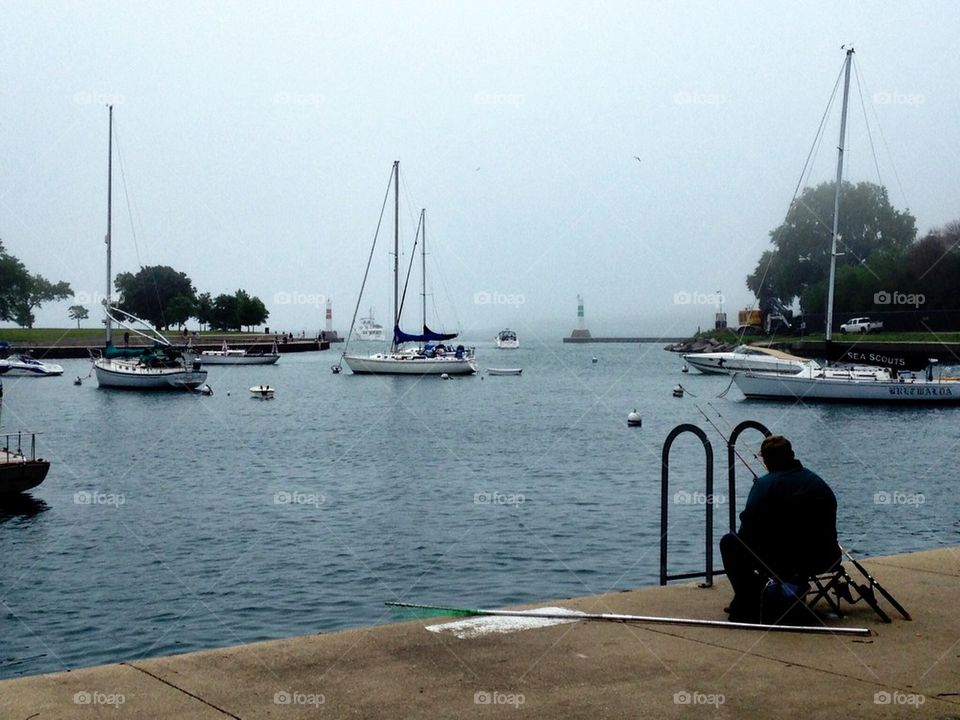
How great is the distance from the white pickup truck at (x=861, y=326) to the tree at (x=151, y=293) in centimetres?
9825

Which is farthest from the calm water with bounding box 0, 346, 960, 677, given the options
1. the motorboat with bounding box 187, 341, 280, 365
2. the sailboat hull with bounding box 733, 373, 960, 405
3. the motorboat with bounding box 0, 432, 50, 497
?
the motorboat with bounding box 187, 341, 280, 365

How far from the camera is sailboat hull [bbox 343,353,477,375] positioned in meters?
84.1

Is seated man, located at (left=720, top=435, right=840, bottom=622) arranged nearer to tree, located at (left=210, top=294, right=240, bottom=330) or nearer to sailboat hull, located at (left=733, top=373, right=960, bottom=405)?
sailboat hull, located at (left=733, top=373, right=960, bottom=405)

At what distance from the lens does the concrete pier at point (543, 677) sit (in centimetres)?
623

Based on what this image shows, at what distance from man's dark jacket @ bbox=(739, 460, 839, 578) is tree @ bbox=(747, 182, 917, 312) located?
11974cm

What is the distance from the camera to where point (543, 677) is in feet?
A: 22.5

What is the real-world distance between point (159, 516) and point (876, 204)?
408 ft

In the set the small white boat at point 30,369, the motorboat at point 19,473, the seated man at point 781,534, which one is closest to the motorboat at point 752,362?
the motorboat at point 19,473

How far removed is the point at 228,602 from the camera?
52.5ft

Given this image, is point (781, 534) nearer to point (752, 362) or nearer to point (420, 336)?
point (752, 362)

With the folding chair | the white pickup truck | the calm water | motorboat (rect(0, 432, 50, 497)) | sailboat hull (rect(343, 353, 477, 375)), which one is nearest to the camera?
the folding chair

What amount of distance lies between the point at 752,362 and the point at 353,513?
52897 millimetres

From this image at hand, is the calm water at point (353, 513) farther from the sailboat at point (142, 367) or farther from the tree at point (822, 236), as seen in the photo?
the tree at point (822, 236)

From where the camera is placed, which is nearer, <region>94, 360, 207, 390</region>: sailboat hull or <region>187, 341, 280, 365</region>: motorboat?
<region>94, 360, 207, 390</region>: sailboat hull
